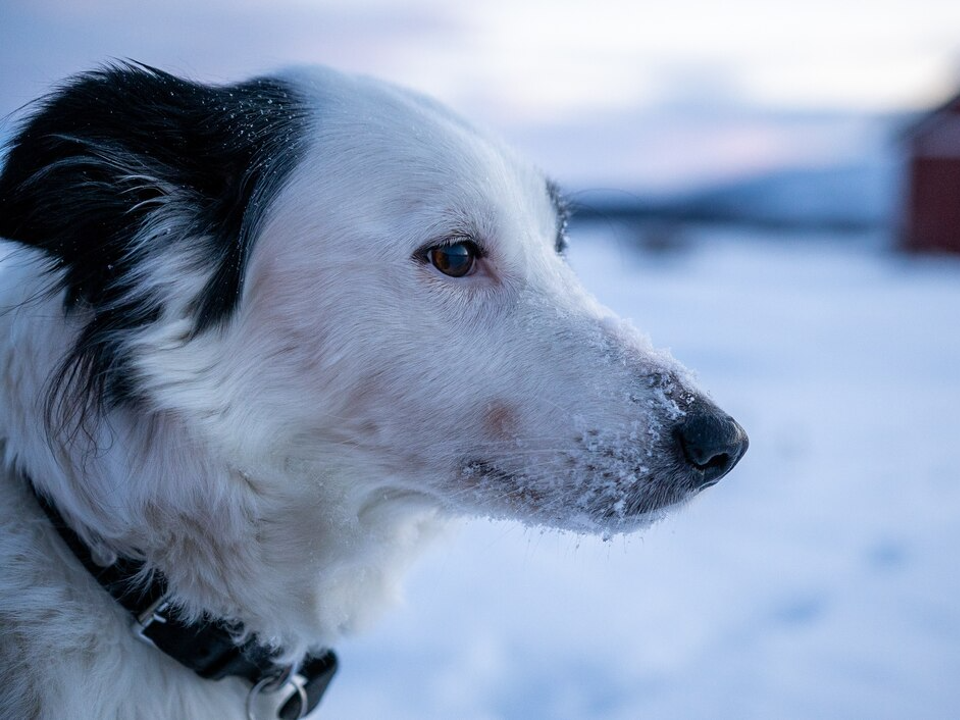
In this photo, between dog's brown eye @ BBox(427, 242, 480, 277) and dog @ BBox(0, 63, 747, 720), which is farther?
dog's brown eye @ BBox(427, 242, 480, 277)

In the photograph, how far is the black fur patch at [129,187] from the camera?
1.66 meters

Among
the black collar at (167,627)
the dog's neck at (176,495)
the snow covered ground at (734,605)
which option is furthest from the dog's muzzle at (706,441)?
the black collar at (167,627)

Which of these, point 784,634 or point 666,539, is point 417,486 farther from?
point 666,539

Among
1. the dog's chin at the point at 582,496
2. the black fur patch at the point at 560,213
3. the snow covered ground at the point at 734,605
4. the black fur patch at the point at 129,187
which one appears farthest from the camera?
the snow covered ground at the point at 734,605

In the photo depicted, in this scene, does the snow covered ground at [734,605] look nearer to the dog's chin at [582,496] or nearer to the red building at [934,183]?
the dog's chin at [582,496]

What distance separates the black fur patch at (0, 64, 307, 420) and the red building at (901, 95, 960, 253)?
840 inches

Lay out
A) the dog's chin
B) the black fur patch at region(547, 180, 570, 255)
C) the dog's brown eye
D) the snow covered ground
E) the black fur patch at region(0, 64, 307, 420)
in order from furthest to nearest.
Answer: the snow covered ground
the black fur patch at region(547, 180, 570, 255)
the dog's brown eye
the dog's chin
the black fur patch at region(0, 64, 307, 420)

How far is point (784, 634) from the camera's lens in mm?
2979

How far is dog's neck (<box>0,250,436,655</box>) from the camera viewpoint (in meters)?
1.73

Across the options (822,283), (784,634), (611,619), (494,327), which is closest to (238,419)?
(494,327)

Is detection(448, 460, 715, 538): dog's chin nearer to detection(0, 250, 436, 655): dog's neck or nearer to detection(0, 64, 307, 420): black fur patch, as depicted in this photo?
detection(0, 250, 436, 655): dog's neck

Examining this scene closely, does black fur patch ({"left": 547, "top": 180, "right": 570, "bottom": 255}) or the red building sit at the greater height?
black fur patch ({"left": 547, "top": 180, "right": 570, "bottom": 255})

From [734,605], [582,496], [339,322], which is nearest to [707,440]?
[582,496]

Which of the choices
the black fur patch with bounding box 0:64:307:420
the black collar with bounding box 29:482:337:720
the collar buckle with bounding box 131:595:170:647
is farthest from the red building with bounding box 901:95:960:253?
the collar buckle with bounding box 131:595:170:647
